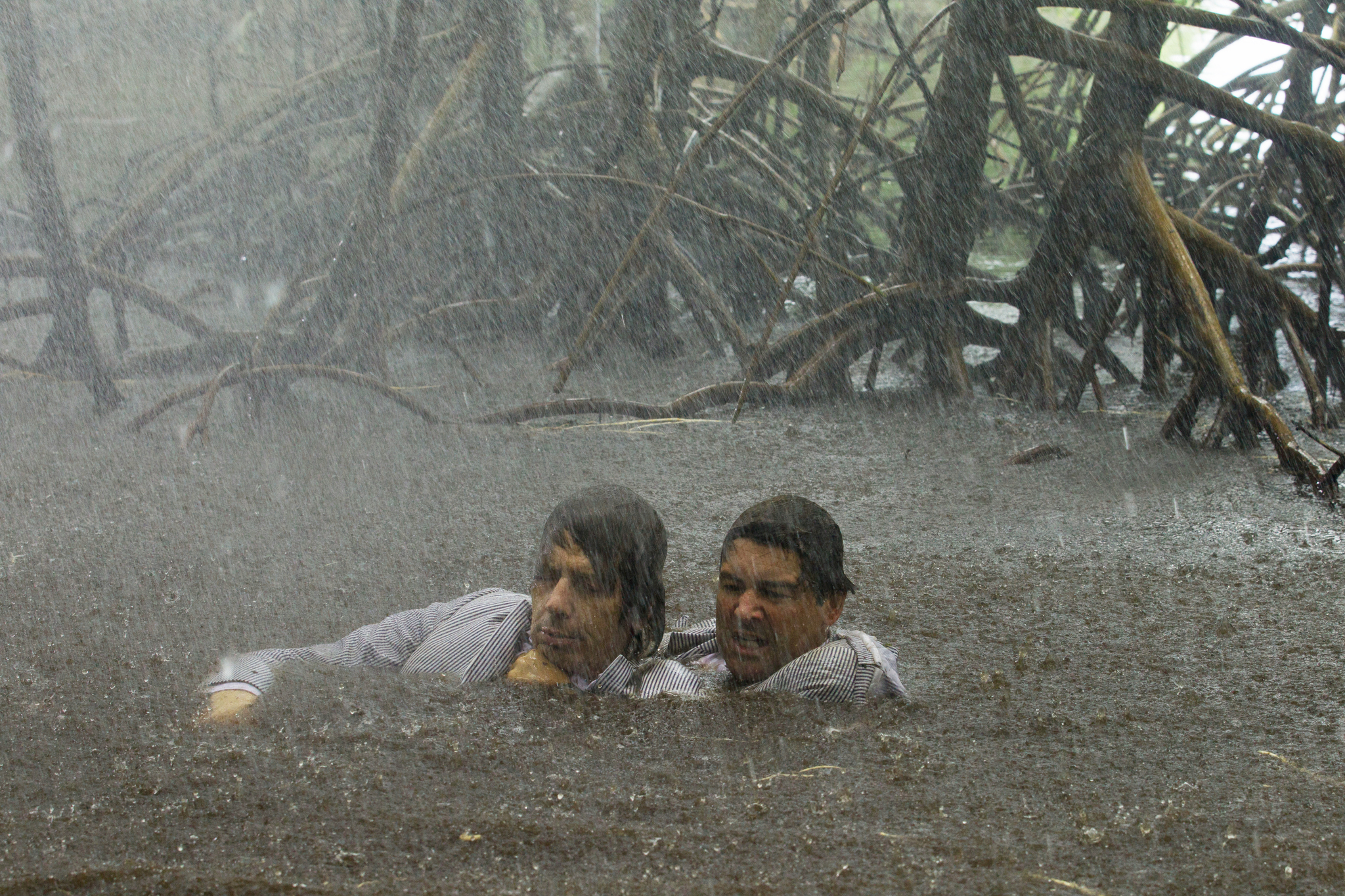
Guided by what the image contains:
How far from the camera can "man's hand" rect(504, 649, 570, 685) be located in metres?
2.12

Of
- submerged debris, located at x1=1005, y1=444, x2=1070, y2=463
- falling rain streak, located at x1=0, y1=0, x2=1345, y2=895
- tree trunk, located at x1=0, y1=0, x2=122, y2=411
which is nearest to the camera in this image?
falling rain streak, located at x1=0, y1=0, x2=1345, y2=895

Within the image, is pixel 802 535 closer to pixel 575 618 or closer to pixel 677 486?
pixel 575 618

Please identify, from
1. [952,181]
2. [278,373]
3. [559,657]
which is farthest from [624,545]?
[952,181]

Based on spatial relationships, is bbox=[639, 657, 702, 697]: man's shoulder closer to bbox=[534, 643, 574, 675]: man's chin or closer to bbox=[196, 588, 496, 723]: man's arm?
bbox=[534, 643, 574, 675]: man's chin

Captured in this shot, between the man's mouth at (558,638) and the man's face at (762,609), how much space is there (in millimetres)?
270

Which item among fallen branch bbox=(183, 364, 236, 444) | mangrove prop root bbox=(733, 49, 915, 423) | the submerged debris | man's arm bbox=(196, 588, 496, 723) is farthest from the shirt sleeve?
the submerged debris

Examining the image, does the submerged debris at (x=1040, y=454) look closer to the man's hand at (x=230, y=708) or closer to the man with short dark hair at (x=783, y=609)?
the man with short dark hair at (x=783, y=609)

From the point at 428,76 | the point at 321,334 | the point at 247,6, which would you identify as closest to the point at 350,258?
the point at 321,334

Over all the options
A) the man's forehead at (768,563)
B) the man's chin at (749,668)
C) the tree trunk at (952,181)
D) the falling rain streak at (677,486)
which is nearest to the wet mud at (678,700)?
the falling rain streak at (677,486)

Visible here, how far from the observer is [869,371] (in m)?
4.80

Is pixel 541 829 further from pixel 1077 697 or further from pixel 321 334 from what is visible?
pixel 321 334

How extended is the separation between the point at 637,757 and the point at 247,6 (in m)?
8.35

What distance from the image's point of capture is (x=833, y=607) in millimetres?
2281

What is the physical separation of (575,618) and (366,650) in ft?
1.45
